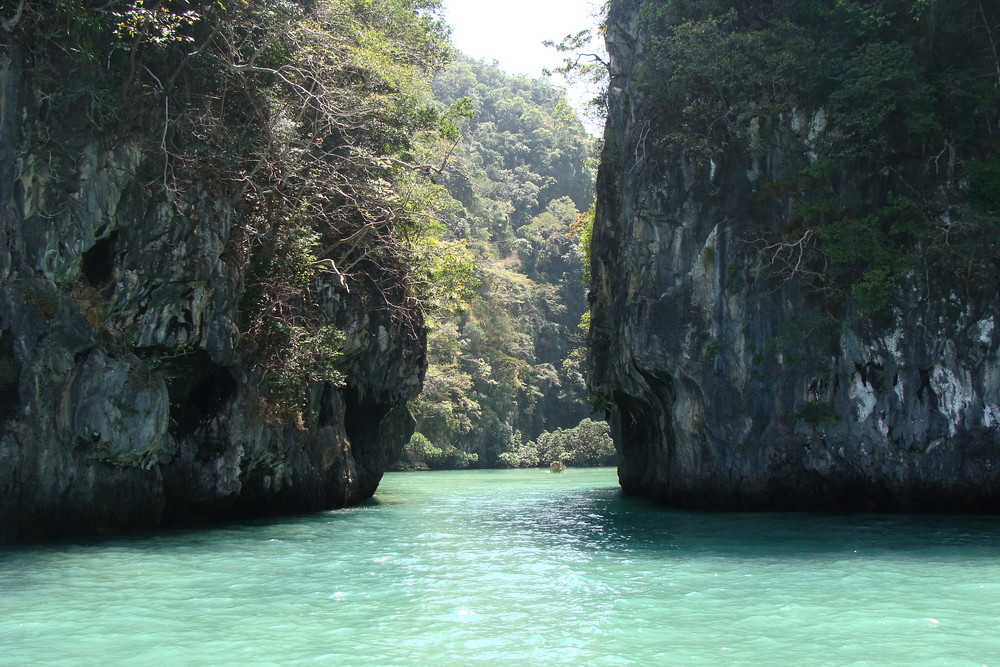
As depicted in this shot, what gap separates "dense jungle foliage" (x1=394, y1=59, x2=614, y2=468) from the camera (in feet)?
140

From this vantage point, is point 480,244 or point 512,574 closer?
point 512,574

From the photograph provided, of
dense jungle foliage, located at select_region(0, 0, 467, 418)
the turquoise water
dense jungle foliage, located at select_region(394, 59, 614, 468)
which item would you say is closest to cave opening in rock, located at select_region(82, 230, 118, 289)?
dense jungle foliage, located at select_region(0, 0, 467, 418)

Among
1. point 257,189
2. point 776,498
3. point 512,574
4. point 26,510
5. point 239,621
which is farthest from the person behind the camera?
point 776,498

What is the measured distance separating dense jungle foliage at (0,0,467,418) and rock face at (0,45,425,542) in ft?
0.83

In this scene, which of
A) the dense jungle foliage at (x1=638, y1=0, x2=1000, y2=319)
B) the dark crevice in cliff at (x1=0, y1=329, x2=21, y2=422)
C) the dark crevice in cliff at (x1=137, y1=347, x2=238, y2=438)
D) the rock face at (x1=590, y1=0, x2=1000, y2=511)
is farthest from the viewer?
the dense jungle foliage at (x1=638, y1=0, x2=1000, y2=319)

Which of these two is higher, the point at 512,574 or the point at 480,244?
the point at 480,244

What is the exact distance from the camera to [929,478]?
50.2ft

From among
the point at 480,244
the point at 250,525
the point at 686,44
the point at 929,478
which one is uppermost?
the point at 480,244

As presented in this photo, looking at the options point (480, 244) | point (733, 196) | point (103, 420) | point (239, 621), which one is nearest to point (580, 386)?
point (480, 244)

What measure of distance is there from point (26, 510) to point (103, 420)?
157 cm

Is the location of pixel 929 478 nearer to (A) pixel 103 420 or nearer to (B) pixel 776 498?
(B) pixel 776 498

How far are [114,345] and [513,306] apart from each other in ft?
130

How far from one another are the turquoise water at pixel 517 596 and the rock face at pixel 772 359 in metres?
1.84

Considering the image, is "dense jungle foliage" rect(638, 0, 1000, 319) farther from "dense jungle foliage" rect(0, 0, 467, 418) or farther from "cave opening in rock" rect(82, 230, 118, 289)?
"cave opening in rock" rect(82, 230, 118, 289)
